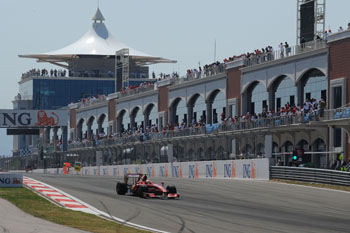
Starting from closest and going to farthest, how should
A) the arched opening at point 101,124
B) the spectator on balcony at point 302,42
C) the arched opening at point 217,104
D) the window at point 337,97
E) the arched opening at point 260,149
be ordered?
the window at point 337,97
the spectator on balcony at point 302,42
the arched opening at point 260,149
the arched opening at point 217,104
the arched opening at point 101,124

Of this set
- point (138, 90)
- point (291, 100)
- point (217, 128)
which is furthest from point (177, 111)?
point (291, 100)

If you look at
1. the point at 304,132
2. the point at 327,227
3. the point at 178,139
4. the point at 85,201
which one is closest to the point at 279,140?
the point at 304,132

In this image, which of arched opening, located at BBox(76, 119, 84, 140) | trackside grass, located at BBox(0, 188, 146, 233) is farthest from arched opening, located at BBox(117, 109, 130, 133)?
trackside grass, located at BBox(0, 188, 146, 233)

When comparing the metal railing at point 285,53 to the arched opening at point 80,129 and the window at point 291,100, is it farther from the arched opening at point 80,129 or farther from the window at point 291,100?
the arched opening at point 80,129

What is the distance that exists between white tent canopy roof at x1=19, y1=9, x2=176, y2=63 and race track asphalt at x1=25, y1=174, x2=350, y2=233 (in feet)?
256

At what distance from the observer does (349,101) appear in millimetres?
45250

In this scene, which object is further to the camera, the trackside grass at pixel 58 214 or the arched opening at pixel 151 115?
the arched opening at pixel 151 115

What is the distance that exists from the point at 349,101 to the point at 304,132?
4744mm

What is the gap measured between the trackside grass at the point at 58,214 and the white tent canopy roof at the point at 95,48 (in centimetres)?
8690

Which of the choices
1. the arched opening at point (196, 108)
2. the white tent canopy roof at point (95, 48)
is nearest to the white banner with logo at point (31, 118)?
the arched opening at point (196, 108)

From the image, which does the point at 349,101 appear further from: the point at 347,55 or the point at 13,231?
the point at 13,231

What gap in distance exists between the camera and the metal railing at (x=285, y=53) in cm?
4892

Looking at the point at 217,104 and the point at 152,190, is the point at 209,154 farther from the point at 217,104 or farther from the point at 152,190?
the point at 152,190

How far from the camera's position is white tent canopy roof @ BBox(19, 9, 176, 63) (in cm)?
11425
